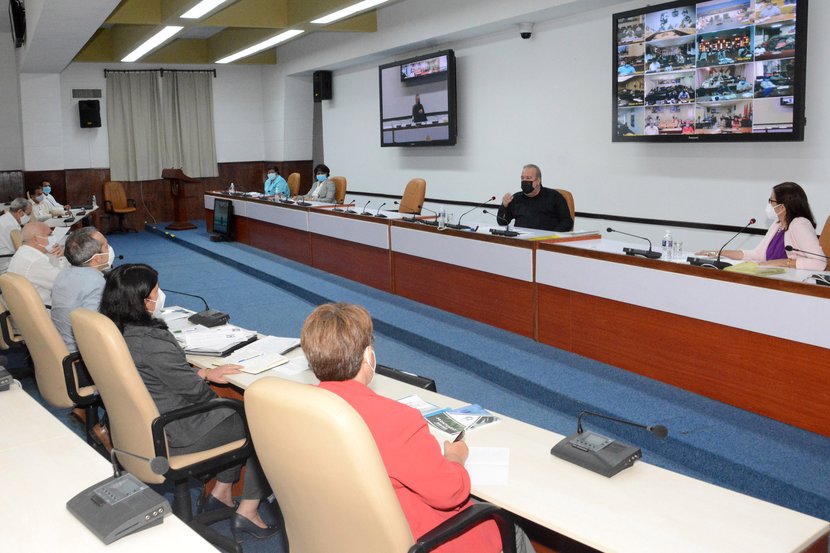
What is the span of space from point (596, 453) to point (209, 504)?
1.83m

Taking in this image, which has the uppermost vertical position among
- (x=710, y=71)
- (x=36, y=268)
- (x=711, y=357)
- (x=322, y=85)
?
(x=322, y=85)

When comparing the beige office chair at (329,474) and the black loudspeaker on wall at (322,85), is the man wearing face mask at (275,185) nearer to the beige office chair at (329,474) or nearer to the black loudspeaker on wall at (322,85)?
the black loudspeaker on wall at (322,85)

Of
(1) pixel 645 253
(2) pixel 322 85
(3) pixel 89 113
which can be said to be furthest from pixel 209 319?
(3) pixel 89 113

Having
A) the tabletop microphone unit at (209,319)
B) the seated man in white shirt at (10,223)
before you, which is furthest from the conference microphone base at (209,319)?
the seated man in white shirt at (10,223)

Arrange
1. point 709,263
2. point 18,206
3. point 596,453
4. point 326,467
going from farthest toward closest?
point 18,206 → point 709,263 → point 596,453 → point 326,467

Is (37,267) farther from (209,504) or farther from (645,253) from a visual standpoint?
(645,253)

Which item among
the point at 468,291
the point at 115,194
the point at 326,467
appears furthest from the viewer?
the point at 115,194

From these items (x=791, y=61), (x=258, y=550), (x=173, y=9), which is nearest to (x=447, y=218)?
(x=791, y=61)

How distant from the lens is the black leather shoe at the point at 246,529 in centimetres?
293

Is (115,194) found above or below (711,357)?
above

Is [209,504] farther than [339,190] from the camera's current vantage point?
No

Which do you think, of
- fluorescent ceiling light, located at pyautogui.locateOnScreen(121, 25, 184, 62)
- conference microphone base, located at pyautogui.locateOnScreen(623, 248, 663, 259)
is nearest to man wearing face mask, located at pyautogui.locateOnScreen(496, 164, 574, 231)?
conference microphone base, located at pyautogui.locateOnScreen(623, 248, 663, 259)

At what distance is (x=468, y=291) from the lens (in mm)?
A: 5457

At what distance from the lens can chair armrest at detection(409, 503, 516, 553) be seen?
1746 millimetres
